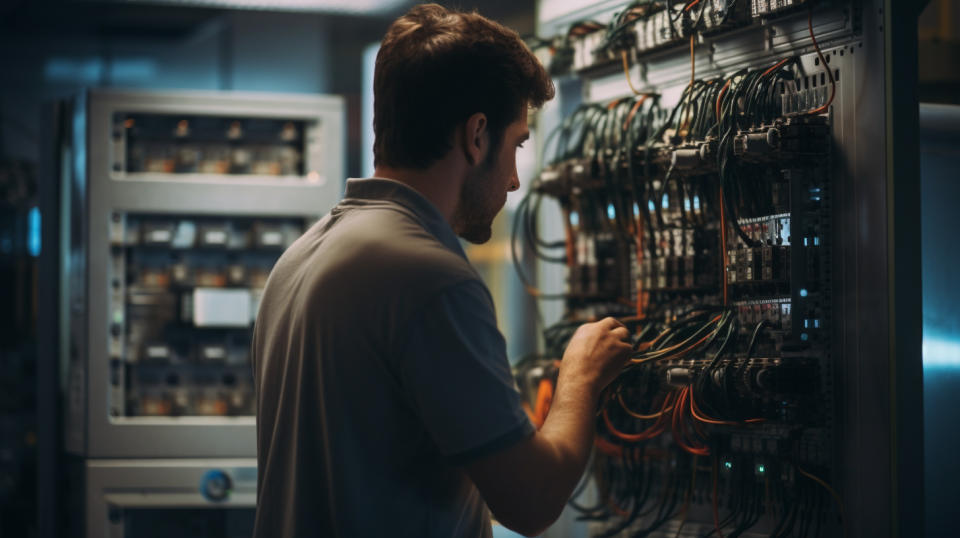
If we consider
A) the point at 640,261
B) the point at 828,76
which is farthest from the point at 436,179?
the point at 640,261

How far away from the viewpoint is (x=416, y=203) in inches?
62.4

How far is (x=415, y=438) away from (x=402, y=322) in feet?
0.68

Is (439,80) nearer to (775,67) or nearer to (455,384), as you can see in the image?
(455,384)

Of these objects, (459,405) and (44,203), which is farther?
(44,203)

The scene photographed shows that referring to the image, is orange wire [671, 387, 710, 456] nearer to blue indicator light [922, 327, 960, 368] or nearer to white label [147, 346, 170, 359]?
blue indicator light [922, 327, 960, 368]

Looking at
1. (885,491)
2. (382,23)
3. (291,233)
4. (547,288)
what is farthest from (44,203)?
(885,491)

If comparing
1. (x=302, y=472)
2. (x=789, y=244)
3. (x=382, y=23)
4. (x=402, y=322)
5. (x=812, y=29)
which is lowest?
(x=302, y=472)

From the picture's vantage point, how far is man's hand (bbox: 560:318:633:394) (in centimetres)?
175

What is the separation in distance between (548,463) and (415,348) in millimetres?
281

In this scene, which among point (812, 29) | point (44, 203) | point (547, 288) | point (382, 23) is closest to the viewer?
point (812, 29)

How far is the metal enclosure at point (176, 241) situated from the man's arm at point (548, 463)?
95.4 inches

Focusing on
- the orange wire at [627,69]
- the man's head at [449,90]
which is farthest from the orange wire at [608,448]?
the man's head at [449,90]

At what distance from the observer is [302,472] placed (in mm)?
1510

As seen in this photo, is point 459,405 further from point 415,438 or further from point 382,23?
point 382,23
